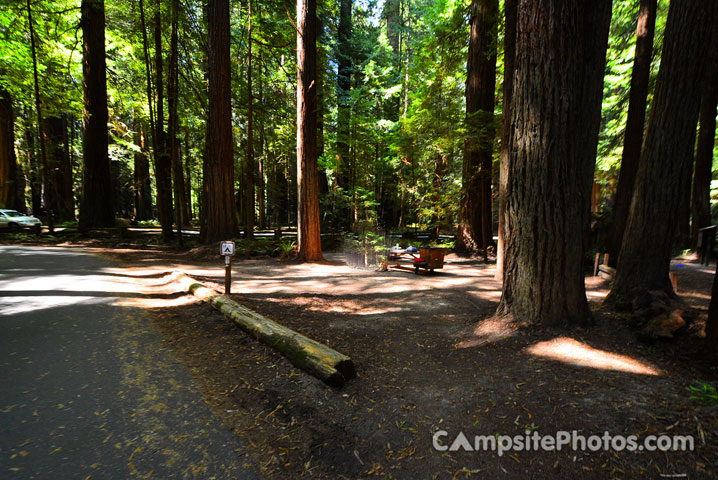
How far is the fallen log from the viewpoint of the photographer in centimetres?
334

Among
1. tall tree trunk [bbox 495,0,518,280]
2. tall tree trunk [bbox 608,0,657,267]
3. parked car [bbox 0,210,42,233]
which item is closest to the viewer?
tall tree trunk [bbox 495,0,518,280]

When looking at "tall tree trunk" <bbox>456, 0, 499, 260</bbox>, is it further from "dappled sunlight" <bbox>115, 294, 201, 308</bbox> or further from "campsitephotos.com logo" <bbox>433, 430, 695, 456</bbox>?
"campsitephotos.com logo" <bbox>433, 430, 695, 456</bbox>

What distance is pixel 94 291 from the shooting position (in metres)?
6.32

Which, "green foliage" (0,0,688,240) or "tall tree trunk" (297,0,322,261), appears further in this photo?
"green foliage" (0,0,688,240)

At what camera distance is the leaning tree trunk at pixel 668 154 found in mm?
5242

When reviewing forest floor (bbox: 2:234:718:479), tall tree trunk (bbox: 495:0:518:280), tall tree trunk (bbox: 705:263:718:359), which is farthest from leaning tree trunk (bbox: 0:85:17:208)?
tall tree trunk (bbox: 705:263:718:359)

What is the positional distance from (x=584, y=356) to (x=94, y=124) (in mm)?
22218

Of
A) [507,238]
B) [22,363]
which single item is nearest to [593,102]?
[507,238]

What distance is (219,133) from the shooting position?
1280 cm

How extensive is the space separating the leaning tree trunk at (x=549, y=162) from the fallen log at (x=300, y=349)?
2.72 m

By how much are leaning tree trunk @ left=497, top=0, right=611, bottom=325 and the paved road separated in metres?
4.04

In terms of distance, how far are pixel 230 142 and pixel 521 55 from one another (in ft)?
38.3

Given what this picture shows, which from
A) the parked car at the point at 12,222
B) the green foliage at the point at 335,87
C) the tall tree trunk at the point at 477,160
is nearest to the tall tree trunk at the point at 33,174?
the green foliage at the point at 335,87

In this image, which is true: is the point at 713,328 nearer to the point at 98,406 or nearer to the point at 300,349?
the point at 300,349
